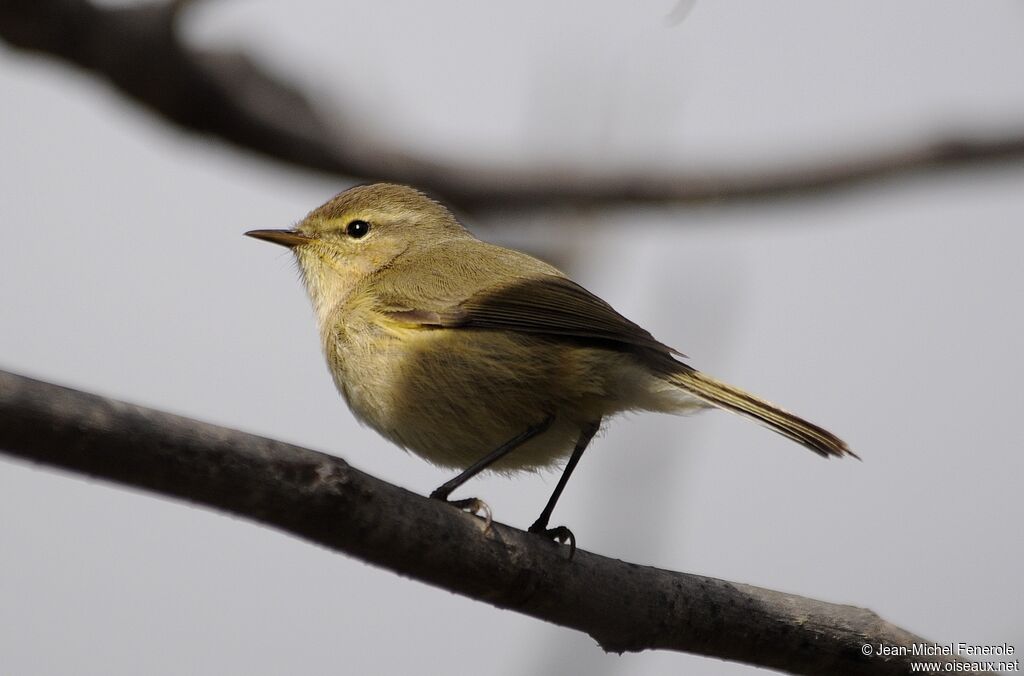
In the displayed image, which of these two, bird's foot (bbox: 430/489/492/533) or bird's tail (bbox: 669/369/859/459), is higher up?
bird's tail (bbox: 669/369/859/459)

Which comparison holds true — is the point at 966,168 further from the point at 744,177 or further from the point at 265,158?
the point at 265,158

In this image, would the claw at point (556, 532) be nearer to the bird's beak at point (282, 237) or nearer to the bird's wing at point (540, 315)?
the bird's wing at point (540, 315)

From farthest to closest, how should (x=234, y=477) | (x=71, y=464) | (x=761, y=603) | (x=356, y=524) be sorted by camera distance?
1. (x=761, y=603)
2. (x=356, y=524)
3. (x=234, y=477)
4. (x=71, y=464)

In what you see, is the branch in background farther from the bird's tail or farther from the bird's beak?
the bird's tail

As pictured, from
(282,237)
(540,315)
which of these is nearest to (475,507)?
(540,315)

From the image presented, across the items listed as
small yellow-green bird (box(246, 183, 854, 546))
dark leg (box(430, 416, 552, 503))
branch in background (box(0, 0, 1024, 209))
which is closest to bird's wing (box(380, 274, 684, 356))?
small yellow-green bird (box(246, 183, 854, 546))

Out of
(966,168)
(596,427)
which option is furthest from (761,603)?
(966,168)
